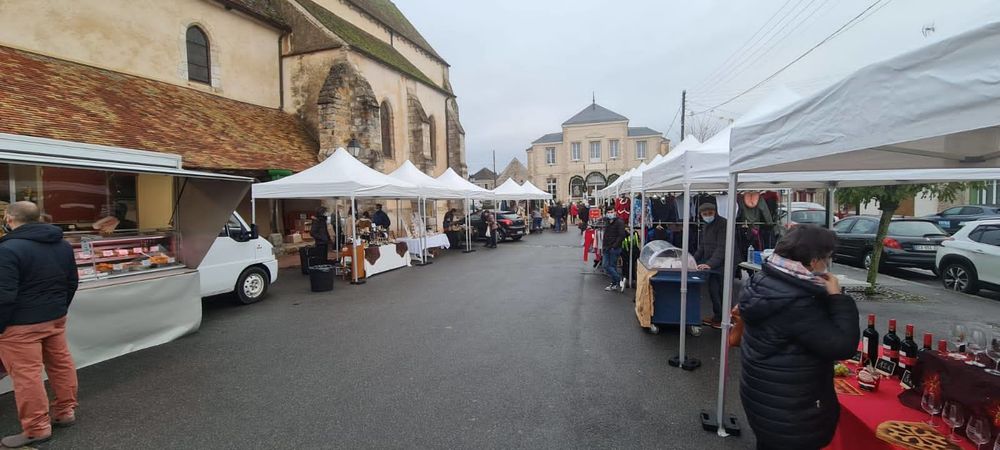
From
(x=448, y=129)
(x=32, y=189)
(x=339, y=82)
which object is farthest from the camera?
(x=448, y=129)

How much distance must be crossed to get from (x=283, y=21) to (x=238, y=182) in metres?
14.6

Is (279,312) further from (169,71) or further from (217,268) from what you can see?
(169,71)

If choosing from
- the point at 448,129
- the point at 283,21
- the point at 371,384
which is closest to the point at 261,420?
the point at 371,384

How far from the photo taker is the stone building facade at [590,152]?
45781 mm

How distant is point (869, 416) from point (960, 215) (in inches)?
753

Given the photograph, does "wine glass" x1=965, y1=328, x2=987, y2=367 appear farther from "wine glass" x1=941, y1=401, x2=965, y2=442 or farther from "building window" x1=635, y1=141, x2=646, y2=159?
"building window" x1=635, y1=141, x2=646, y2=159

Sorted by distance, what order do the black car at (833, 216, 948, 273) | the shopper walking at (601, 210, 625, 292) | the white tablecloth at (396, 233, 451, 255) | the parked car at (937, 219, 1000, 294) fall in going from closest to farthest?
the parked car at (937, 219, 1000, 294) < the shopper walking at (601, 210, 625, 292) < the black car at (833, 216, 948, 273) < the white tablecloth at (396, 233, 451, 255)

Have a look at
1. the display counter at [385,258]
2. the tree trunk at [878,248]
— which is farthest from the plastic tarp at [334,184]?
the tree trunk at [878,248]

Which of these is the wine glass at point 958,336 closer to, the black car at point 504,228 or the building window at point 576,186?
the black car at point 504,228

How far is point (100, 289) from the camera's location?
4.93 m

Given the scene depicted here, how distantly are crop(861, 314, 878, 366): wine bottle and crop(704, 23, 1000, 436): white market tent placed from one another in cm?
108

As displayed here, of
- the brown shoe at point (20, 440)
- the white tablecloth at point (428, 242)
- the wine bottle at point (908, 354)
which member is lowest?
the brown shoe at point (20, 440)

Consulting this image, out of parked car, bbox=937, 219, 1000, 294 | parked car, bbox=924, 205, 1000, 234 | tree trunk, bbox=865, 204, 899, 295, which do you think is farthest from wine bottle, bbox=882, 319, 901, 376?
parked car, bbox=924, 205, 1000, 234

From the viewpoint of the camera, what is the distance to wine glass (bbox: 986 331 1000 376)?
2.18 meters
